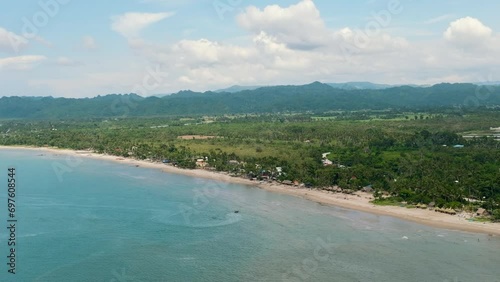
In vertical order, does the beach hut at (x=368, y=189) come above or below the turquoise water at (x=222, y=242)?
above

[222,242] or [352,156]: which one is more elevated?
[352,156]

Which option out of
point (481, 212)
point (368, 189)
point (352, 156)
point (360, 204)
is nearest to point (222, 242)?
point (360, 204)

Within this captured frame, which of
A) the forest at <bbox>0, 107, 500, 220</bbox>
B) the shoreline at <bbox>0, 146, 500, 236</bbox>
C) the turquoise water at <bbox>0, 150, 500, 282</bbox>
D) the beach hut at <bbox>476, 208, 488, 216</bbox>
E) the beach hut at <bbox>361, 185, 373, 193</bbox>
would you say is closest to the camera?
the turquoise water at <bbox>0, 150, 500, 282</bbox>

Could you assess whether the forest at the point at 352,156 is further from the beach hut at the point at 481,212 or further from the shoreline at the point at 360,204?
the shoreline at the point at 360,204

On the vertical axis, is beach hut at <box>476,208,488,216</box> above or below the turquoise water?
above

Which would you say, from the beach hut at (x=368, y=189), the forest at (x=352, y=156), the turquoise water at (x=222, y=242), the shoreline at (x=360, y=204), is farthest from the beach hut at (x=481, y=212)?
the beach hut at (x=368, y=189)

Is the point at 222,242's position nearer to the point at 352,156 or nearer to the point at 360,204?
the point at 360,204

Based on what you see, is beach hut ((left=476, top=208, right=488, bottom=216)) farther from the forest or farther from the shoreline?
the shoreline

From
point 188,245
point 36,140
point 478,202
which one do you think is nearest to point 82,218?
point 188,245

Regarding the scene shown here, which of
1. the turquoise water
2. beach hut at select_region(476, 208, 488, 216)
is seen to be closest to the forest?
beach hut at select_region(476, 208, 488, 216)

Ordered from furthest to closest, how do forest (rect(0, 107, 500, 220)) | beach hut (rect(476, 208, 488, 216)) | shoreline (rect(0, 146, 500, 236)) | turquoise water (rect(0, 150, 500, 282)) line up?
forest (rect(0, 107, 500, 220)) < beach hut (rect(476, 208, 488, 216)) < shoreline (rect(0, 146, 500, 236)) < turquoise water (rect(0, 150, 500, 282))
